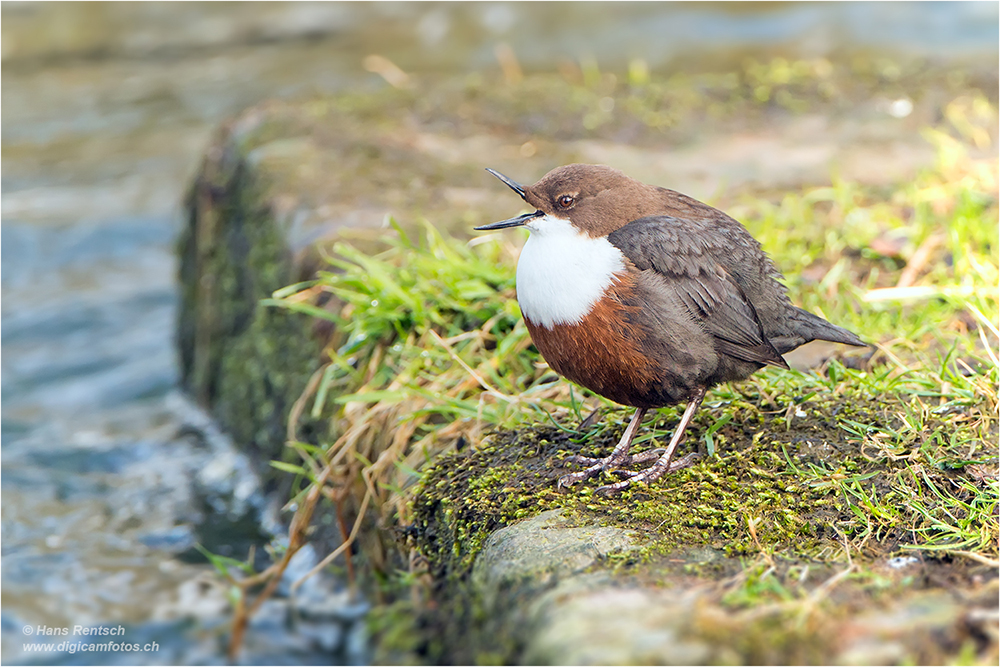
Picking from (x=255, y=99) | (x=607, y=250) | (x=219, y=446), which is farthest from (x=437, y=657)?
(x=255, y=99)

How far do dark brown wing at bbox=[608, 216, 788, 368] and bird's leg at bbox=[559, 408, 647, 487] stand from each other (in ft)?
1.18

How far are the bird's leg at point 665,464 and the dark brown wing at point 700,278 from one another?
0.65 feet

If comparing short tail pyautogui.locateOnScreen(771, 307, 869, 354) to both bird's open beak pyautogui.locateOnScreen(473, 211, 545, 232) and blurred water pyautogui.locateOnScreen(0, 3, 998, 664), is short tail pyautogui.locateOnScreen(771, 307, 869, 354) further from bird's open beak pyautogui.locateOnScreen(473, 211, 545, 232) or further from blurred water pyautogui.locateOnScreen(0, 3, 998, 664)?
blurred water pyautogui.locateOnScreen(0, 3, 998, 664)

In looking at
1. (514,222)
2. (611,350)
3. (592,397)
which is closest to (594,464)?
(611,350)

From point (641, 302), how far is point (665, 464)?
0.49m

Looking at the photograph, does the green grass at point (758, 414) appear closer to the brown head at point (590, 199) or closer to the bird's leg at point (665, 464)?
the bird's leg at point (665, 464)

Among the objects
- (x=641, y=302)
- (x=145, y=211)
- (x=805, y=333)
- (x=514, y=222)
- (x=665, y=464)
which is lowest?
(x=145, y=211)

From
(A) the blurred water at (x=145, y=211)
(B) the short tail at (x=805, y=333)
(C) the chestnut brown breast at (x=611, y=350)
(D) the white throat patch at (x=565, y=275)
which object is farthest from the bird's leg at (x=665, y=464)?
(A) the blurred water at (x=145, y=211)

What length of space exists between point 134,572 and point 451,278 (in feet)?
6.16

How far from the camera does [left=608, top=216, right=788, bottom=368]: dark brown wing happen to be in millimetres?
2801

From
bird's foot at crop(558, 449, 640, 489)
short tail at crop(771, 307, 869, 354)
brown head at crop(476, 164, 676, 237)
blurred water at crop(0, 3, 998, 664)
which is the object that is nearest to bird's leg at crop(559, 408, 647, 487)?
bird's foot at crop(558, 449, 640, 489)

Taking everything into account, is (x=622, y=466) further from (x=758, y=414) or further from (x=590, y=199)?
(x=590, y=199)

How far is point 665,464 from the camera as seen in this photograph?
108 inches

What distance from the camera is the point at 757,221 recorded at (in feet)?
15.8
